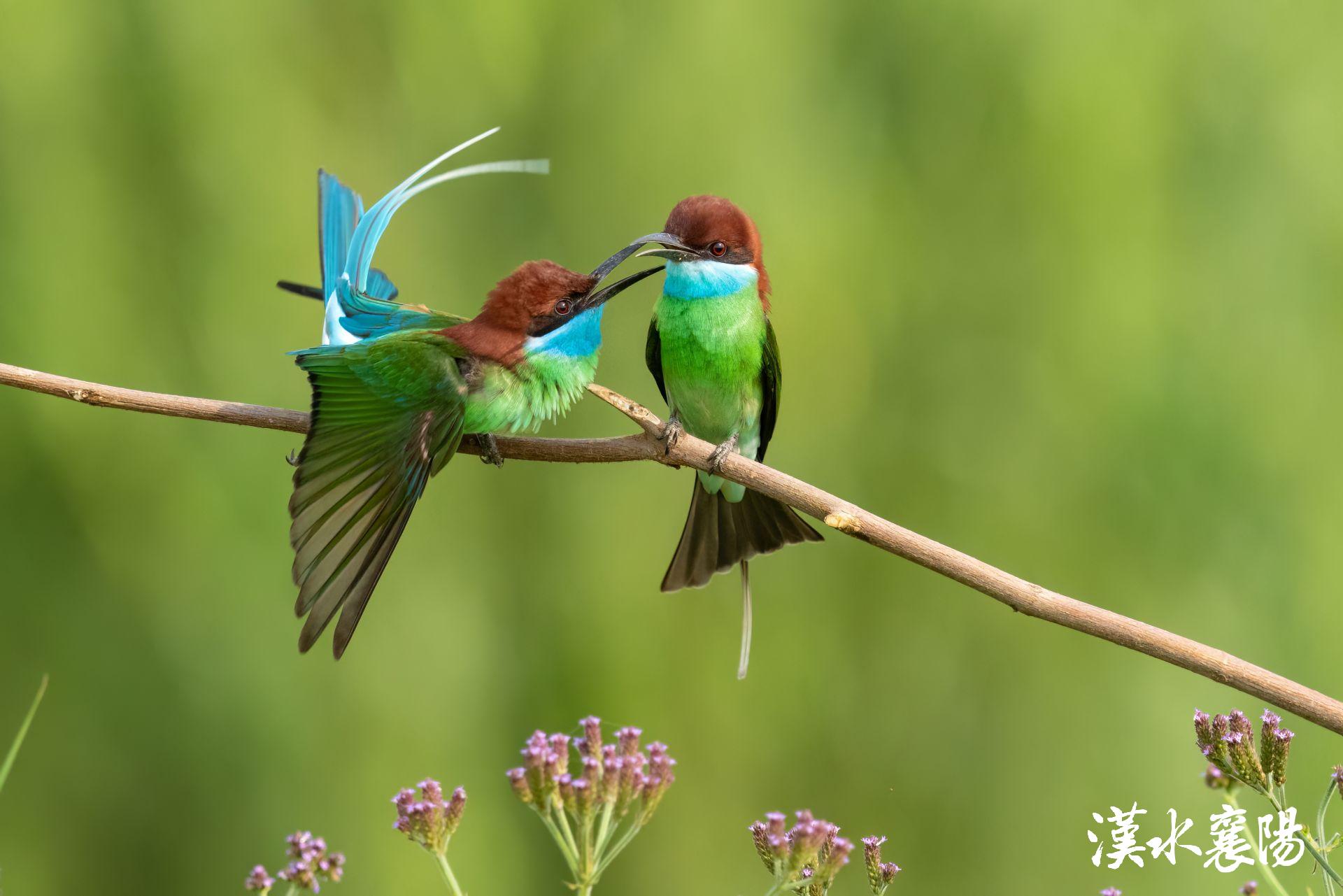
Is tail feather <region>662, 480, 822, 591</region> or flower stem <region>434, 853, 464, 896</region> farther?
tail feather <region>662, 480, 822, 591</region>

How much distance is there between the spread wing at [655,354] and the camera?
7.04ft

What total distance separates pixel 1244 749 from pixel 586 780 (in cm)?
51

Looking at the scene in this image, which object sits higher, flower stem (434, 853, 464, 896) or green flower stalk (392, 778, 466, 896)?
green flower stalk (392, 778, 466, 896)

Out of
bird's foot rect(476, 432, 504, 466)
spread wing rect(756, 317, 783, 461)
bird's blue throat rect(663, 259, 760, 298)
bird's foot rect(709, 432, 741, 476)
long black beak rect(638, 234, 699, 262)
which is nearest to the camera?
bird's foot rect(709, 432, 741, 476)

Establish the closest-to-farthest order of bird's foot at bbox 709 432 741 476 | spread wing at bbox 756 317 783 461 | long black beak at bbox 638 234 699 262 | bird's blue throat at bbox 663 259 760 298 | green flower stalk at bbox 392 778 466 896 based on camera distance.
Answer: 1. green flower stalk at bbox 392 778 466 896
2. bird's foot at bbox 709 432 741 476
3. long black beak at bbox 638 234 699 262
4. bird's blue throat at bbox 663 259 760 298
5. spread wing at bbox 756 317 783 461

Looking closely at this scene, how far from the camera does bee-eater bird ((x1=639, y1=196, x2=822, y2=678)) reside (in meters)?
1.91

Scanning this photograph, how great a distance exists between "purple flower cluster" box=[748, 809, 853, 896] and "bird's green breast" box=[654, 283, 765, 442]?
3.39 ft

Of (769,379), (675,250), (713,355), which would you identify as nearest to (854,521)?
(675,250)

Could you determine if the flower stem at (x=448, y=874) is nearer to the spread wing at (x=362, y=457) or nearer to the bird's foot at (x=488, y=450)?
the spread wing at (x=362, y=457)

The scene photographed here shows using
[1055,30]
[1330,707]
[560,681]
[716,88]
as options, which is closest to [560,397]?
[1330,707]

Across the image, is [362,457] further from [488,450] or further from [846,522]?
[846,522]

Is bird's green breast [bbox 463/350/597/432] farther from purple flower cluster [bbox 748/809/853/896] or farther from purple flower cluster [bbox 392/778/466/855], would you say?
purple flower cluster [bbox 748/809/853/896]

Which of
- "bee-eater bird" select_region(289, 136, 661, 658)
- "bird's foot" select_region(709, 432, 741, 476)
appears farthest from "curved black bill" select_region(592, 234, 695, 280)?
"bird's foot" select_region(709, 432, 741, 476)

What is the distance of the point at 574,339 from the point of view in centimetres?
143
